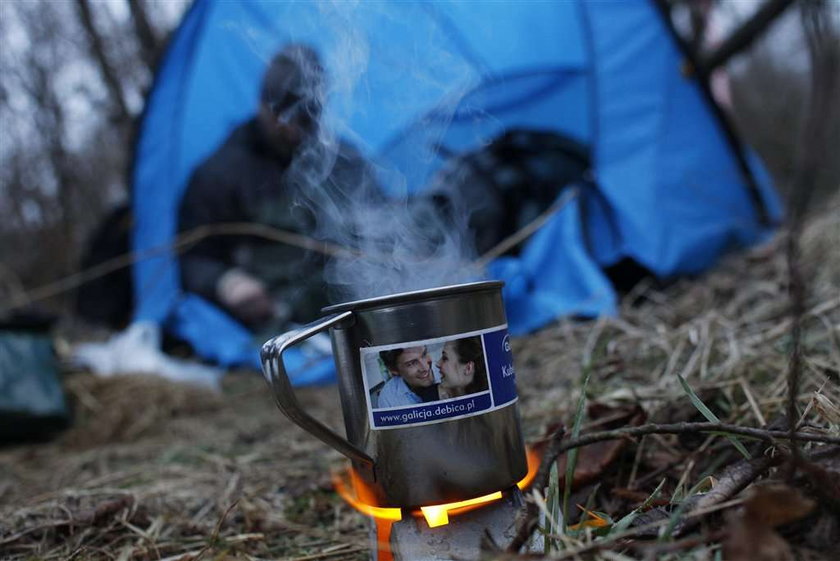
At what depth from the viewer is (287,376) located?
0.95 meters

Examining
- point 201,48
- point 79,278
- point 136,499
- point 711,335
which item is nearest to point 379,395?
point 136,499

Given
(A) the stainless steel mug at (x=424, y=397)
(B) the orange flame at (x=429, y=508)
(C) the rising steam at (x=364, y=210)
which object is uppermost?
(C) the rising steam at (x=364, y=210)

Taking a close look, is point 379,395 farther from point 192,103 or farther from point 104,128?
point 104,128

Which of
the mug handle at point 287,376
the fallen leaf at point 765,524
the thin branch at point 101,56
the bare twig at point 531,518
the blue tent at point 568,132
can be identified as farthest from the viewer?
the thin branch at point 101,56

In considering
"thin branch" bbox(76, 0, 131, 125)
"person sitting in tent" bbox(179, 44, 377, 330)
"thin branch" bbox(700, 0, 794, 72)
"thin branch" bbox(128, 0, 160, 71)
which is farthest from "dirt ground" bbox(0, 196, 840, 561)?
"thin branch" bbox(76, 0, 131, 125)

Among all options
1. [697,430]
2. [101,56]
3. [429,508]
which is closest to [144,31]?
[101,56]

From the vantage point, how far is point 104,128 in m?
6.64

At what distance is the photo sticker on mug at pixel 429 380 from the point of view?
3.12 ft

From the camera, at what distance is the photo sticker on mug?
95 centimetres

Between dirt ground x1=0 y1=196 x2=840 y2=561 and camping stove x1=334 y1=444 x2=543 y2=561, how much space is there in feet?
0.41

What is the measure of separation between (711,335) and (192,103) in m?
2.86

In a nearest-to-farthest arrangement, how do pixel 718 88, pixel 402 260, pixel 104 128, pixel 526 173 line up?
pixel 402 260, pixel 526 173, pixel 718 88, pixel 104 128

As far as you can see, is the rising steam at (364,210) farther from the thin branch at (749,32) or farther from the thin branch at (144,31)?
the thin branch at (144,31)

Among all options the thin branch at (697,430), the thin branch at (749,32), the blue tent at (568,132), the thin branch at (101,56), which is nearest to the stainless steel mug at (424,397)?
the thin branch at (697,430)
